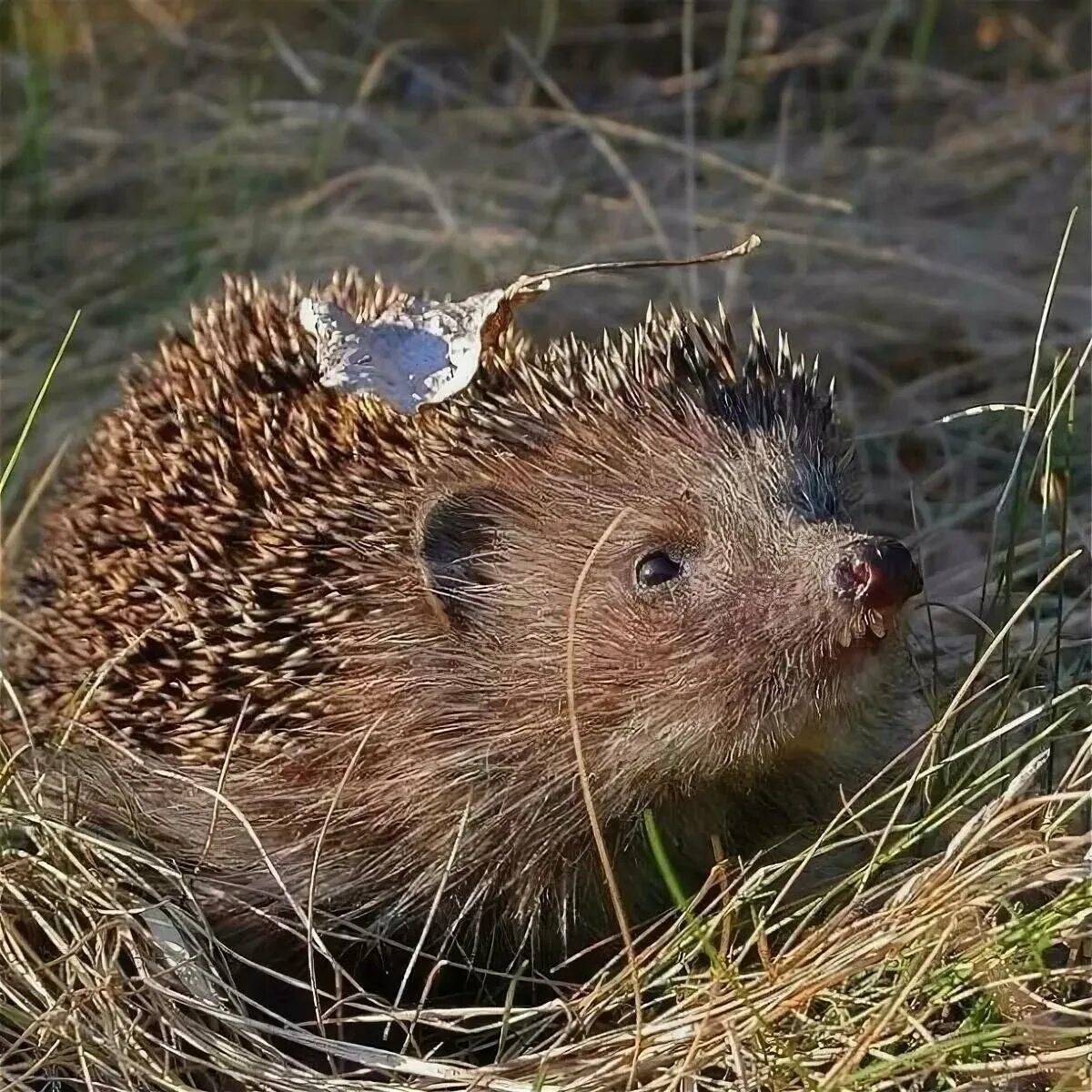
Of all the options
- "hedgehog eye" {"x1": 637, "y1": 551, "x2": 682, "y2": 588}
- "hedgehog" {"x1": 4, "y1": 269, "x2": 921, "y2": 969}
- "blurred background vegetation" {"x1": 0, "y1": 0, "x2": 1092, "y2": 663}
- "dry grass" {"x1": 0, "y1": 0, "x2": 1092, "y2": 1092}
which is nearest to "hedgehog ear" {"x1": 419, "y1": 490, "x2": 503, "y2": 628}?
"hedgehog" {"x1": 4, "y1": 269, "x2": 921, "y2": 969}

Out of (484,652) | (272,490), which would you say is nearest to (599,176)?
(272,490)

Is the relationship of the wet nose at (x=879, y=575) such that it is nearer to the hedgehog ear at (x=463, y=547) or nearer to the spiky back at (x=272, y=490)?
the spiky back at (x=272, y=490)

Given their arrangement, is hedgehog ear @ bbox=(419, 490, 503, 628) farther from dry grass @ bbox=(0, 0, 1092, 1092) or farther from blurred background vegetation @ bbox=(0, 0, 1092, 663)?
blurred background vegetation @ bbox=(0, 0, 1092, 663)

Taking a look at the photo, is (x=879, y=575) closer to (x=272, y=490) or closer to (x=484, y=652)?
(x=484, y=652)

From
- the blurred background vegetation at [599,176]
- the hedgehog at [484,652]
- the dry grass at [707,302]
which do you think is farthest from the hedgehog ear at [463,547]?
the blurred background vegetation at [599,176]

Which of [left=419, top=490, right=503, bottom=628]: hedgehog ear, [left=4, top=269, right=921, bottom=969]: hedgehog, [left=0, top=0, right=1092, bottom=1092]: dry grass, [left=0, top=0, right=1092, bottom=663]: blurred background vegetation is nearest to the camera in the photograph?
[left=0, top=0, right=1092, bottom=1092]: dry grass

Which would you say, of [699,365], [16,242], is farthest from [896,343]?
[16,242]
